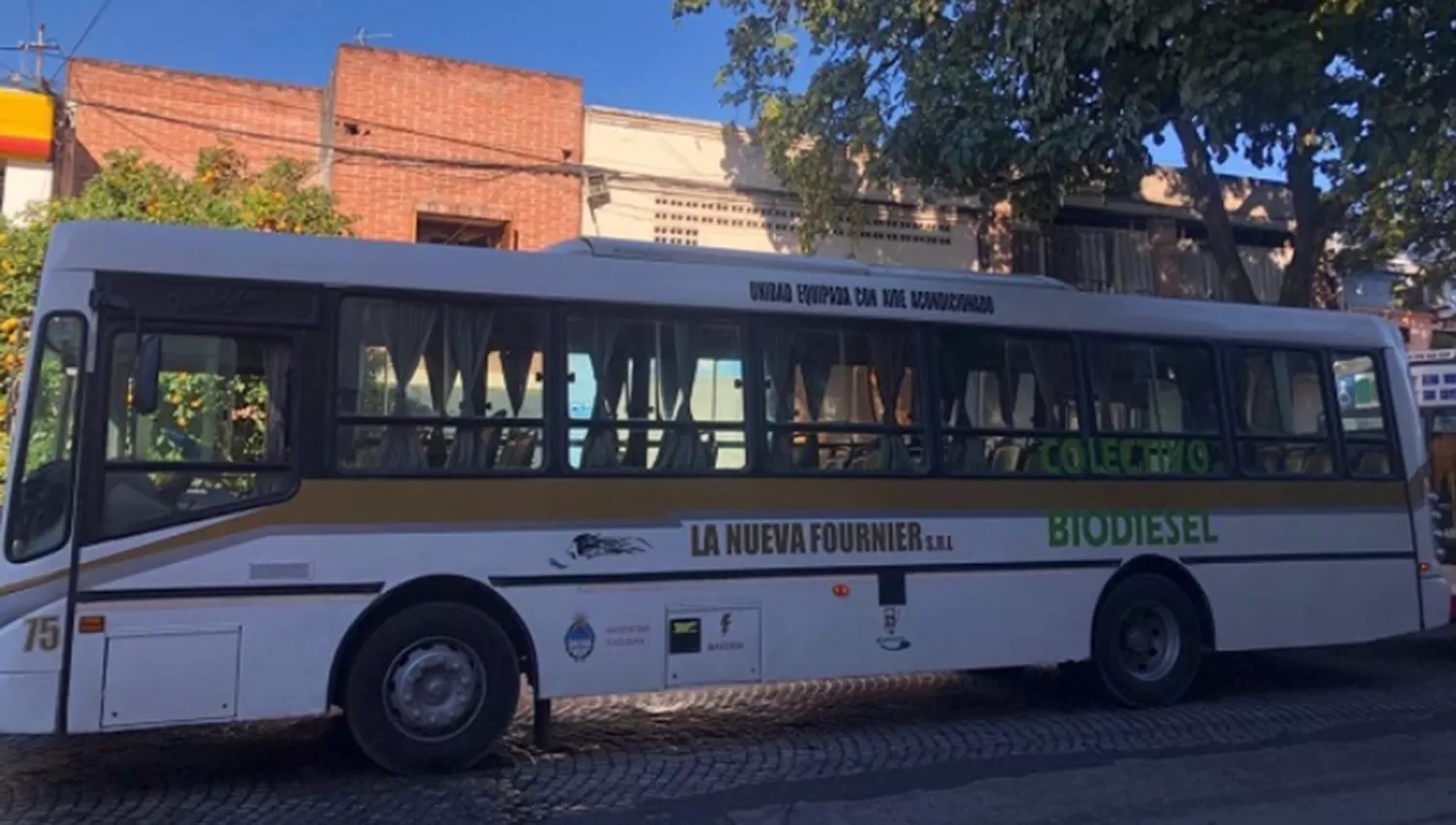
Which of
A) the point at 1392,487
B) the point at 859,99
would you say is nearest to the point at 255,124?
the point at 859,99

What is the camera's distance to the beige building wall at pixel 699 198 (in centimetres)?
1670

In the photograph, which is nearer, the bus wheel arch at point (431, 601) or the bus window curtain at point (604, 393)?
the bus wheel arch at point (431, 601)

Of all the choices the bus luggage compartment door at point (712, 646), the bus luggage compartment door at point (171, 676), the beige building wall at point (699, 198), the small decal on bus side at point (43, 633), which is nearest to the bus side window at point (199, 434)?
the small decal on bus side at point (43, 633)

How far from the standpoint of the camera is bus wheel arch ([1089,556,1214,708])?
902 centimetres

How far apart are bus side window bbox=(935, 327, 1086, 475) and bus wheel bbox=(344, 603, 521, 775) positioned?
3326 mm

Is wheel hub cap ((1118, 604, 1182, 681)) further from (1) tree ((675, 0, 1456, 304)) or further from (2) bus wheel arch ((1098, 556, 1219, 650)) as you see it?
(1) tree ((675, 0, 1456, 304))

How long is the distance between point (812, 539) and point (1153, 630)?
307 cm

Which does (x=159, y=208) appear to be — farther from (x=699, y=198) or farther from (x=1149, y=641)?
(x=1149, y=641)

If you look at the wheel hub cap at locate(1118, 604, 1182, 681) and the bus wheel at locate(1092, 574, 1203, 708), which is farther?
the wheel hub cap at locate(1118, 604, 1182, 681)

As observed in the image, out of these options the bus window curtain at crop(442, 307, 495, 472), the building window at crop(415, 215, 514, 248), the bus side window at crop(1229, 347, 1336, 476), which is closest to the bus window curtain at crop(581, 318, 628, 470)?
the bus window curtain at crop(442, 307, 495, 472)

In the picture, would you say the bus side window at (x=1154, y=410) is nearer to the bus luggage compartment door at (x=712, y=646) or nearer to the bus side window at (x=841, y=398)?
the bus side window at (x=841, y=398)

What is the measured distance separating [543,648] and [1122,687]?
174 inches

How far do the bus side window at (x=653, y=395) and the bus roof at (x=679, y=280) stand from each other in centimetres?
20

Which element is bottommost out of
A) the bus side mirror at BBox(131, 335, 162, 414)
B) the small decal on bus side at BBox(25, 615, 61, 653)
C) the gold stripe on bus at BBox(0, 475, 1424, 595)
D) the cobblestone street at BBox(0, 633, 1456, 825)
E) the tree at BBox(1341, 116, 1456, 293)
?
the cobblestone street at BBox(0, 633, 1456, 825)
